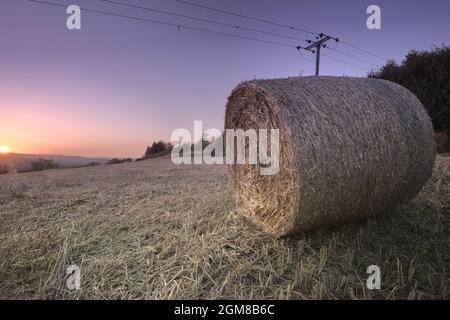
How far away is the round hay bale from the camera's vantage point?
3.82 metres

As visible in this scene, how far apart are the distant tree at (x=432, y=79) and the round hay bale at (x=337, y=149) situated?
8995mm

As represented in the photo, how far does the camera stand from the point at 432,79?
12.7 m

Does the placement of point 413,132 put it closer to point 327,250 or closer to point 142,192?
point 327,250

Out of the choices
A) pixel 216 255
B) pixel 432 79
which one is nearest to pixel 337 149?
pixel 216 255

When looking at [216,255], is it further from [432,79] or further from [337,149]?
[432,79]

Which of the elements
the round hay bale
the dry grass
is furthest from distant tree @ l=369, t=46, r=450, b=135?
the round hay bale

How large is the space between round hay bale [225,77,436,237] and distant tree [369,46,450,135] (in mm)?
8995

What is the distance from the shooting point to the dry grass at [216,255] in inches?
138

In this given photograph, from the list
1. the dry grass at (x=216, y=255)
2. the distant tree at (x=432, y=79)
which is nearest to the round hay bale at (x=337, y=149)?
the dry grass at (x=216, y=255)

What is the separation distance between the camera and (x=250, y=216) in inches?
196

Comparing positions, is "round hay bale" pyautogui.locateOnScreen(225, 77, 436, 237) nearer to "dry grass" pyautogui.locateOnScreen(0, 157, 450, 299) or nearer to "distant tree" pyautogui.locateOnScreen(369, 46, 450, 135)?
"dry grass" pyautogui.locateOnScreen(0, 157, 450, 299)

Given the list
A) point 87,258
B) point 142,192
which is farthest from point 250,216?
point 142,192

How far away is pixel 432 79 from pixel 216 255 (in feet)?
38.7

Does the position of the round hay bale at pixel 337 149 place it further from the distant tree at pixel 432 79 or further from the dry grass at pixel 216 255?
the distant tree at pixel 432 79
